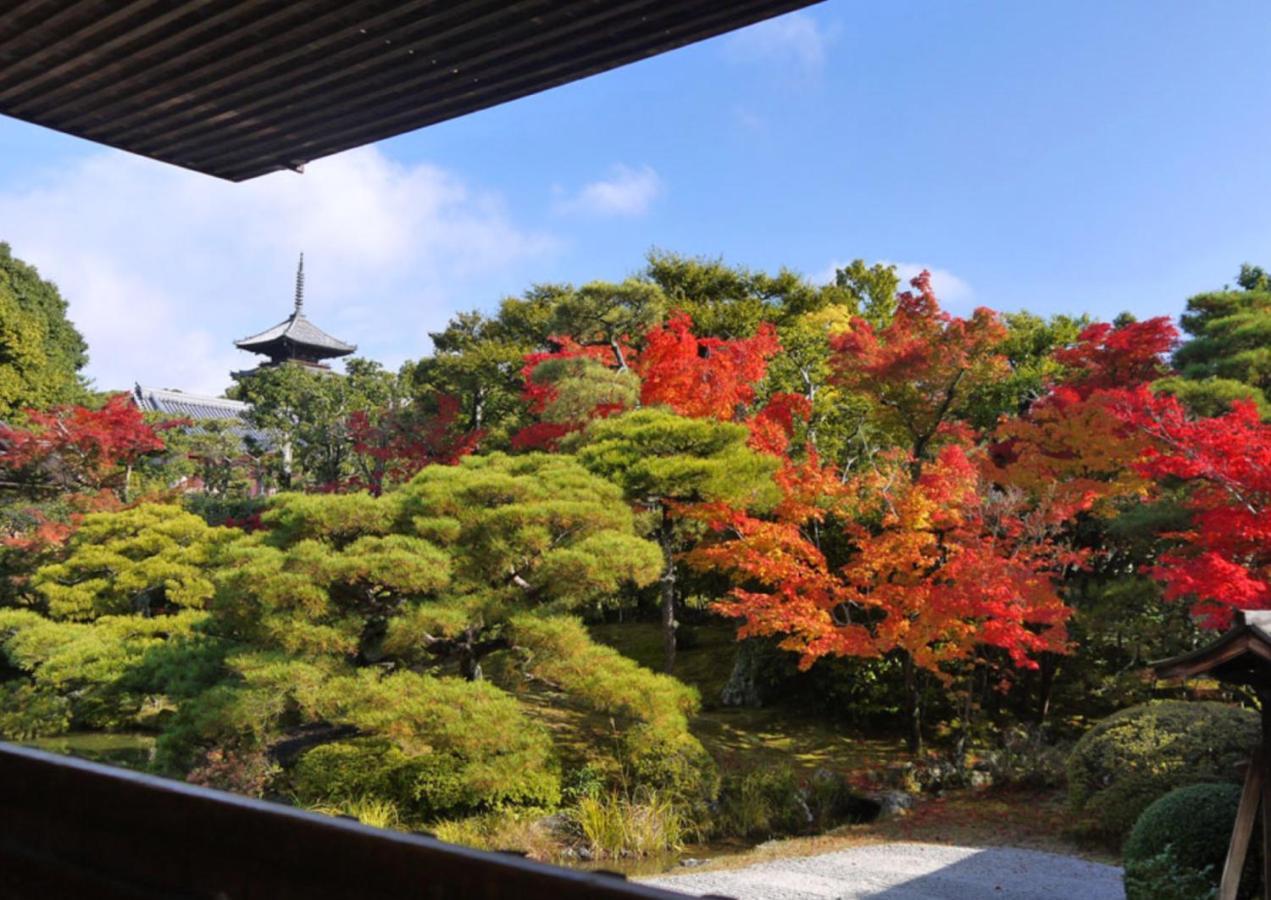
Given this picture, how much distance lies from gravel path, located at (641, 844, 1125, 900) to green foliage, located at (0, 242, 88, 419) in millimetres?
14615

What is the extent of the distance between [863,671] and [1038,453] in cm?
274

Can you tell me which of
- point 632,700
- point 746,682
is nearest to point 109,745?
point 632,700

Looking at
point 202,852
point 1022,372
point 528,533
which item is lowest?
point 202,852

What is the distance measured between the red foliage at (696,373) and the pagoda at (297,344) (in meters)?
17.7

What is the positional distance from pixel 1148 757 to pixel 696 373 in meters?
5.61

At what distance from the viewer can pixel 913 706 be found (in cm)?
888

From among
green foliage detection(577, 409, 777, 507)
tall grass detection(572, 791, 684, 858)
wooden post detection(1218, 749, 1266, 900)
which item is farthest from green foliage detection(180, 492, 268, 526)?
wooden post detection(1218, 749, 1266, 900)

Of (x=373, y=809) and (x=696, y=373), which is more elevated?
(x=696, y=373)

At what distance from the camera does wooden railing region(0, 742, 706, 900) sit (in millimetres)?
526

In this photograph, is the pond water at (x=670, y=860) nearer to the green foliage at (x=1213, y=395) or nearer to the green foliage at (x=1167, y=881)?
the green foliage at (x=1167, y=881)

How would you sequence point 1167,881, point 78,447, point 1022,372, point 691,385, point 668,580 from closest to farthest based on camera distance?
point 1167,881
point 668,580
point 691,385
point 1022,372
point 78,447

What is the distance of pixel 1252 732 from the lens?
6.12 metres

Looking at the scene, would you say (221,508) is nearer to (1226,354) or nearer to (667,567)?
(667,567)

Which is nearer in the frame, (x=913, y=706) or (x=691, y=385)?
(x=913, y=706)
